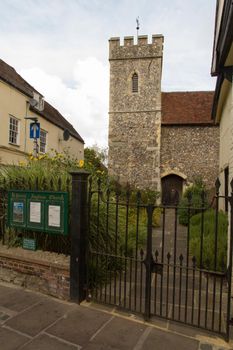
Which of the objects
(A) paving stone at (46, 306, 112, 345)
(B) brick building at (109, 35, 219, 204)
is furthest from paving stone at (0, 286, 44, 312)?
(B) brick building at (109, 35, 219, 204)

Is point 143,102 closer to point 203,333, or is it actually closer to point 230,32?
point 230,32

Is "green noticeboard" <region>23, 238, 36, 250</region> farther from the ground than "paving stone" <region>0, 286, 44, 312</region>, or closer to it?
farther from the ground

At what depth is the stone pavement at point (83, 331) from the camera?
8.80 ft

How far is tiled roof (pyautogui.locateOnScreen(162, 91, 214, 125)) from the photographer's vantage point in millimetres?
18312

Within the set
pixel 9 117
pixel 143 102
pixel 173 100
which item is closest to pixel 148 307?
pixel 9 117

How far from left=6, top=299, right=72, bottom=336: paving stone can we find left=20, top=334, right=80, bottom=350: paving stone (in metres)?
0.15

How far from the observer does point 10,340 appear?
8.91 ft

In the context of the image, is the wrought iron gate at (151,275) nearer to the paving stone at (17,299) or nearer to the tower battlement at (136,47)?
the paving stone at (17,299)

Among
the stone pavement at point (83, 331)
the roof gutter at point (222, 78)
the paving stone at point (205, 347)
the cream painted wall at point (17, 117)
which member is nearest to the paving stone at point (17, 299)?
the stone pavement at point (83, 331)

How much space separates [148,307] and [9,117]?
1276 centimetres

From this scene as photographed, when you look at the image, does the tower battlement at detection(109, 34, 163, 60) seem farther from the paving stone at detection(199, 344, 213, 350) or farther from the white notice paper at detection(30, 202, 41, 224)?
the paving stone at detection(199, 344, 213, 350)

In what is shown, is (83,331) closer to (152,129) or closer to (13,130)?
(13,130)

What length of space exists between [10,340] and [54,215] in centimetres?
164

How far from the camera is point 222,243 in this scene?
17.2ft
